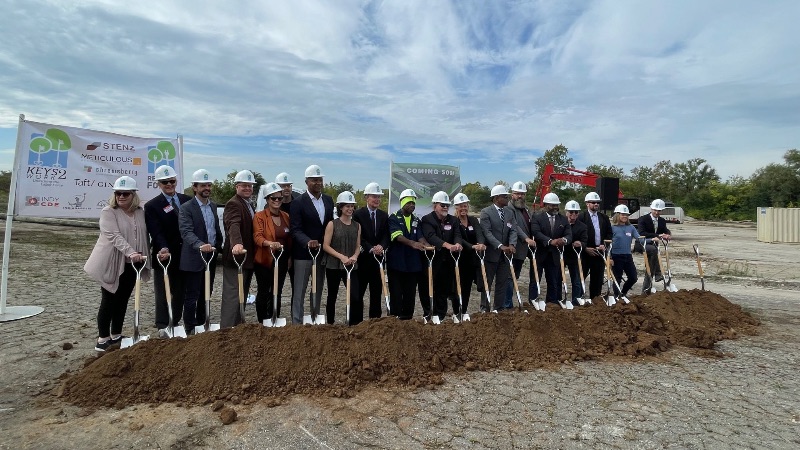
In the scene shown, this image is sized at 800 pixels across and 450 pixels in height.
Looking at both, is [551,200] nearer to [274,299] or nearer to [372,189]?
[372,189]

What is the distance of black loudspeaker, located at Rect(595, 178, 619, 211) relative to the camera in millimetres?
14797

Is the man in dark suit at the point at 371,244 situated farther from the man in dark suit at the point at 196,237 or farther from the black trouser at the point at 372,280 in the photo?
the man in dark suit at the point at 196,237

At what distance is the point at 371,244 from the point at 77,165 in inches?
173

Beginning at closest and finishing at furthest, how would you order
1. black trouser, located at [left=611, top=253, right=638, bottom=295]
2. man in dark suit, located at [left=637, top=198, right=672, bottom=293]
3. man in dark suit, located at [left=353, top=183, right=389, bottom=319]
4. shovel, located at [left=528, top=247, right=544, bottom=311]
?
man in dark suit, located at [left=353, top=183, right=389, bottom=319], shovel, located at [left=528, top=247, right=544, bottom=311], black trouser, located at [left=611, top=253, right=638, bottom=295], man in dark suit, located at [left=637, top=198, right=672, bottom=293]

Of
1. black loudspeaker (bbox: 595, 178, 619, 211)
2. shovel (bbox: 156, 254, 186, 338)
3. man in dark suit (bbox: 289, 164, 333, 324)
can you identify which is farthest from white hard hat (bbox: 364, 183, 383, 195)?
black loudspeaker (bbox: 595, 178, 619, 211)

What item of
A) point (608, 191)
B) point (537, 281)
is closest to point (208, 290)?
point (537, 281)

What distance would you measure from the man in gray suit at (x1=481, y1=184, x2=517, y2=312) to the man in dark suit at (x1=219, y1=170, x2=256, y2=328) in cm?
335

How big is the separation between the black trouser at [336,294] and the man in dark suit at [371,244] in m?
0.10

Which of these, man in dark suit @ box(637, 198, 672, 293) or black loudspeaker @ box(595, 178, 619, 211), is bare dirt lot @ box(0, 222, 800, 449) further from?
black loudspeaker @ box(595, 178, 619, 211)

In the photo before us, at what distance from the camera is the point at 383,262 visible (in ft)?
20.0

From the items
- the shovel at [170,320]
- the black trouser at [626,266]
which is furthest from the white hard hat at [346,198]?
the black trouser at [626,266]

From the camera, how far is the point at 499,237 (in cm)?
702

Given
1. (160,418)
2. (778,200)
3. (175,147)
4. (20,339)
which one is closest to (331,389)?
(160,418)

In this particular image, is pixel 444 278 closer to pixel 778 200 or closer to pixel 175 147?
pixel 175 147
